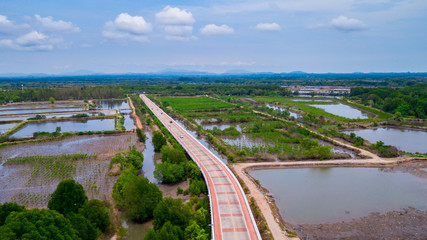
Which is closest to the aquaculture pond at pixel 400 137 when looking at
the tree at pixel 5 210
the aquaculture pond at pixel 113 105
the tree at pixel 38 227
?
the tree at pixel 38 227

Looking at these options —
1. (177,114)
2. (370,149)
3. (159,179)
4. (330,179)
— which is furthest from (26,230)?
(177,114)

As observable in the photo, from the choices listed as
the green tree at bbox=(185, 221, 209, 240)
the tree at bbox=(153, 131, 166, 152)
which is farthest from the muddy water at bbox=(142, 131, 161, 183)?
the green tree at bbox=(185, 221, 209, 240)

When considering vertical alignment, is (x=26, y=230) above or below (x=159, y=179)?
above

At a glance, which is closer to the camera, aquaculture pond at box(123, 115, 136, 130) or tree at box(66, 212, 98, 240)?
tree at box(66, 212, 98, 240)

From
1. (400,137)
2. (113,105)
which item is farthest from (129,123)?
(400,137)

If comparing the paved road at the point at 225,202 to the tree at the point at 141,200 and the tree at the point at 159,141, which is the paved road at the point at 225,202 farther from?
the tree at the point at 159,141

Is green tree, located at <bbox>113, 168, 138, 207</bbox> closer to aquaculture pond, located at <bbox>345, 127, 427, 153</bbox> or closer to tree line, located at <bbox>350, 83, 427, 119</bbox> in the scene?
aquaculture pond, located at <bbox>345, 127, 427, 153</bbox>

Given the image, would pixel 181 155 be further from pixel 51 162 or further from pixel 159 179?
pixel 51 162
